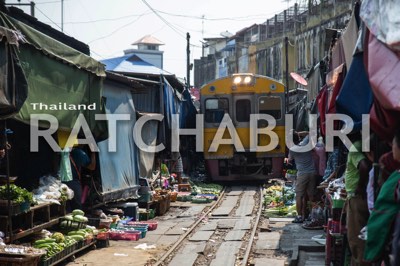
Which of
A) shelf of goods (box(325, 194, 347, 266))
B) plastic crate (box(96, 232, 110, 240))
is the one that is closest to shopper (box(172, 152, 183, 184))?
plastic crate (box(96, 232, 110, 240))

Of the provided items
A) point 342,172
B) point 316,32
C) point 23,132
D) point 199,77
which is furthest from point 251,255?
point 199,77

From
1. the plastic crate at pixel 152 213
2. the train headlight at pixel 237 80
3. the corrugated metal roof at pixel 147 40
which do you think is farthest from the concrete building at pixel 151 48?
the plastic crate at pixel 152 213

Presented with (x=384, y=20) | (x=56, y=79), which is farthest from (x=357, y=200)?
(x=56, y=79)

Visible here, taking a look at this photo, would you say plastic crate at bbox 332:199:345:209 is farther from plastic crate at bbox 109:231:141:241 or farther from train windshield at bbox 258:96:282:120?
train windshield at bbox 258:96:282:120

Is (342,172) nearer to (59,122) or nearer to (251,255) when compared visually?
(251,255)

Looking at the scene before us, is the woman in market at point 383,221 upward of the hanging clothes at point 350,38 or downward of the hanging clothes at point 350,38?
downward

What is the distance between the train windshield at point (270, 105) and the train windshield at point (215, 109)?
110 cm

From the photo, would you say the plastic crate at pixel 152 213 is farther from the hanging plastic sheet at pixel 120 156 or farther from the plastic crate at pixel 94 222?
the plastic crate at pixel 94 222

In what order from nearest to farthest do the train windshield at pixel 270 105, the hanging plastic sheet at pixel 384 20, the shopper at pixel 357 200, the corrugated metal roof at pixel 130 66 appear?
1. the hanging plastic sheet at pixel 384 20
2. the shopper at pixel 357 200
3. the corrugated metal roof at pixel 130 66
4. the train windshield at pixel 270 105

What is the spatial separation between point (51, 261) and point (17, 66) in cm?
261

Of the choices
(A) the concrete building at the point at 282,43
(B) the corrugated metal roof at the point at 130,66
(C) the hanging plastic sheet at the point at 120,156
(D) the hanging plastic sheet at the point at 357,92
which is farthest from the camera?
(A) the concrete building at the point at 282,43

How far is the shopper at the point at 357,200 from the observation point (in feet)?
19.4

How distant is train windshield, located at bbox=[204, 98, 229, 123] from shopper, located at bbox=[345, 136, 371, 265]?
1349 centimetres

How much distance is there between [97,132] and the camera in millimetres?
10398
